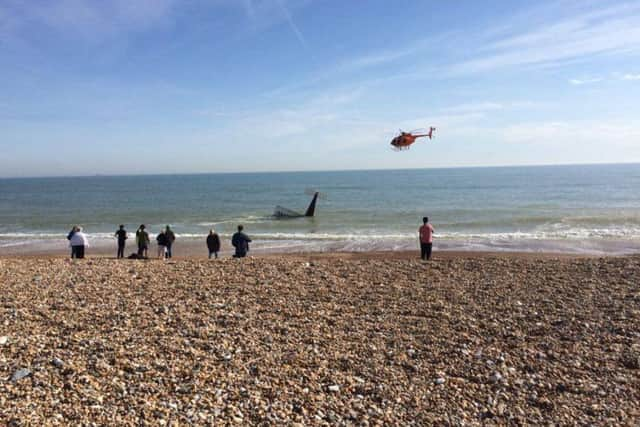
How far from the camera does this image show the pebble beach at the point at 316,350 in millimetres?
5020

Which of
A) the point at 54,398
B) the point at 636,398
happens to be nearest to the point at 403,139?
the point at 636,398

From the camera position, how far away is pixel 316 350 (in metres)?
6.75

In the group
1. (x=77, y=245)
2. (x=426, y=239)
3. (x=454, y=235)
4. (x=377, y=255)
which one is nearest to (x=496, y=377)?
(x=426, y=239)

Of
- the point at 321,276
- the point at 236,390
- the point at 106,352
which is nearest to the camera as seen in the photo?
the point at 236,390

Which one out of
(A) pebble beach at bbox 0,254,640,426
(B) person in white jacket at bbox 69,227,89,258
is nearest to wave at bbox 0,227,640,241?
(B) person in white jacket at bbox 69,227,89,258

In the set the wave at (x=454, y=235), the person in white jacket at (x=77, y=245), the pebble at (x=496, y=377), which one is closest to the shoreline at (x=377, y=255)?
the person in white jacket at (x=77, y=245)

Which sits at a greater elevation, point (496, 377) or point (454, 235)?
point (496, 377)

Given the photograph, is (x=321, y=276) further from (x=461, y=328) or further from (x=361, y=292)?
(x=461, y=328)

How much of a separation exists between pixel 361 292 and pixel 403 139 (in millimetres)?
8947

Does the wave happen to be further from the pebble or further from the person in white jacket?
the pebble

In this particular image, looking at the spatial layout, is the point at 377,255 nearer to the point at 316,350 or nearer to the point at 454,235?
the point at 454,235

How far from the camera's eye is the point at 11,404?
15.7ft

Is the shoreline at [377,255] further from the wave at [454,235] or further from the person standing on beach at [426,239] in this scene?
the wave at [454,235]

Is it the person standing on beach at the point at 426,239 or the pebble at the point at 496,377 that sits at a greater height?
the person standing on beach at the point at 426,239
